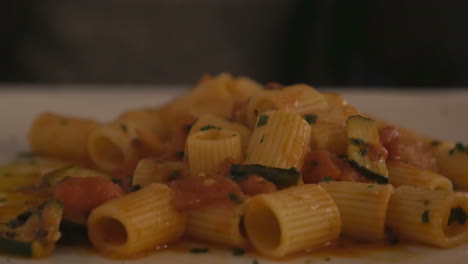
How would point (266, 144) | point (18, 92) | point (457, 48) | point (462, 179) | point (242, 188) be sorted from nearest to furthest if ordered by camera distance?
1. point (242, 188)
2. point (266, 144)
3. point (462, 179)
4. point (18, 92)
5. point (457, 48)

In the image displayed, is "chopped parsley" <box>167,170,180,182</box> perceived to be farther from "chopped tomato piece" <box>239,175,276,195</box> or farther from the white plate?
Result: the white plate

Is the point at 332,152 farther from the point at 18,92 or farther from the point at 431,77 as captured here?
the point at 431,77

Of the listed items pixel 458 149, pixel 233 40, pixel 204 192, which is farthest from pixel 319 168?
pixel 233 40

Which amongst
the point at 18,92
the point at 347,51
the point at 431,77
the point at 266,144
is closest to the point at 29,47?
the point at 18,92

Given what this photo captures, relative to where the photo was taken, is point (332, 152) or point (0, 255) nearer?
point (0, 255)

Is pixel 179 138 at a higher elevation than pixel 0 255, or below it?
higher

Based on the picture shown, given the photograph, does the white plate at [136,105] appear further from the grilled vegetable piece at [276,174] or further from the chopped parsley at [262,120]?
the grilled vegetable piece at [276,174]

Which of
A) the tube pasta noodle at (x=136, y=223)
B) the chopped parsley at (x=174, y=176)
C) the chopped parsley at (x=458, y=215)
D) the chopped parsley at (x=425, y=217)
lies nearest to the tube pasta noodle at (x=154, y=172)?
the chopped parsley at (x=174, y=176)
